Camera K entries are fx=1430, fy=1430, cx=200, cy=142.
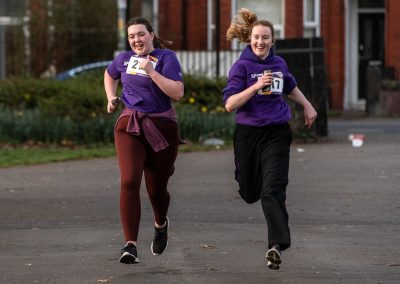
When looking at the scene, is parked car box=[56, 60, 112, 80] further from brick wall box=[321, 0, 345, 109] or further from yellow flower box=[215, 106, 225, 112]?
yellow flower box=[215, 106, 225, 112]

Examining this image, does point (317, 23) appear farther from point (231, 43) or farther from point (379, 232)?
point (379, 232)

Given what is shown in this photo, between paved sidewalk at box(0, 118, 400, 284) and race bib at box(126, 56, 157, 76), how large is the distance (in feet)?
4.20

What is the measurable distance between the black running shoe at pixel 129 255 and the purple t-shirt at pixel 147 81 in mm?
934

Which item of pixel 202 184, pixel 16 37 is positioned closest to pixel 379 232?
pixel 202 184

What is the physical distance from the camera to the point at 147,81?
957 cm

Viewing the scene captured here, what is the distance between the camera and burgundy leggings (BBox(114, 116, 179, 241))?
9.55 metres

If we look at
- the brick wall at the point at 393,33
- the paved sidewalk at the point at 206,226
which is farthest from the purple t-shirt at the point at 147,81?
the brick wall at the point at 393,33

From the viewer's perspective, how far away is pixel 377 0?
101 ft

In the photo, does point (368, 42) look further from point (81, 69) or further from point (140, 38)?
point (140, 38)

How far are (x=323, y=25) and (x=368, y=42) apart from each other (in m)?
1.74

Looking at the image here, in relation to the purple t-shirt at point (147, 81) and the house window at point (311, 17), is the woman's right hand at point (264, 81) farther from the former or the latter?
the house window at point (311, 17)

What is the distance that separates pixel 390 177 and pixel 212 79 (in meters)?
6.27

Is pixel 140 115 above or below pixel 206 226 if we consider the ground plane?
above

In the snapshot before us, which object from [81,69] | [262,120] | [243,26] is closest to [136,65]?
[243,26]
